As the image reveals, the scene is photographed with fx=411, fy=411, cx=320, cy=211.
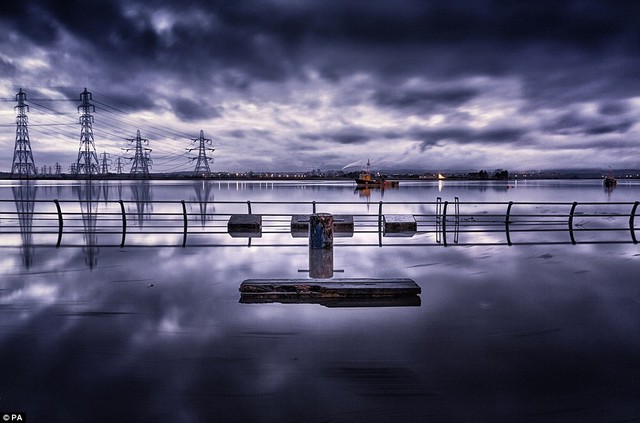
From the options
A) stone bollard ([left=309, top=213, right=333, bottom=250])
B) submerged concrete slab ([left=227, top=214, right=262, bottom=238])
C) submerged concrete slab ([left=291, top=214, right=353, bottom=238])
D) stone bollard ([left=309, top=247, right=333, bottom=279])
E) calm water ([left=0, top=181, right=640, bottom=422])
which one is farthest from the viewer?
submerged concrete slab ([left=227, top=214, right=262, bottom=238])

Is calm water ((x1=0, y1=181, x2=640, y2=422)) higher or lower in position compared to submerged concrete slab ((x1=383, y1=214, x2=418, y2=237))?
lower

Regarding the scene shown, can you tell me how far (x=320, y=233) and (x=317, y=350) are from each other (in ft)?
10.7

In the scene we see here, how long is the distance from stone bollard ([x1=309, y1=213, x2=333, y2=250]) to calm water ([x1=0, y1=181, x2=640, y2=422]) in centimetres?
147

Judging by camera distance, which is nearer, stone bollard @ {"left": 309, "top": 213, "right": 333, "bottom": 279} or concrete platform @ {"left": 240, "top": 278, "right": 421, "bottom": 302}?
concrete platform @ {"left": 240, "top": 278, "right": 421, "bottom": 302}

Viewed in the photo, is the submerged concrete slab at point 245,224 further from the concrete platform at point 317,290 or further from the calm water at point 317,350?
the concrete platform at point 317,290

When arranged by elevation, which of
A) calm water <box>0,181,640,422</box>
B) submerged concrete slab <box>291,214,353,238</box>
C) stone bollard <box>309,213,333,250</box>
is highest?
stone bollard <box>309,213,333,250</box>

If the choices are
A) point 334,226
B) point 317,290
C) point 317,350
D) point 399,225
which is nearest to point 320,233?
point 317,290

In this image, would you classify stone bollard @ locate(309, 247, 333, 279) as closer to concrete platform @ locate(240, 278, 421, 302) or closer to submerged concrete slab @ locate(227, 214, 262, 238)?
concrete platform @ locate(240, 278, 421, 302)

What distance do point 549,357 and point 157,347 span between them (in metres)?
5.07

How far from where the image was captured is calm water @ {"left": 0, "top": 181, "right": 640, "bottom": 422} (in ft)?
13.4

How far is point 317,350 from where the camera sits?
5414mm

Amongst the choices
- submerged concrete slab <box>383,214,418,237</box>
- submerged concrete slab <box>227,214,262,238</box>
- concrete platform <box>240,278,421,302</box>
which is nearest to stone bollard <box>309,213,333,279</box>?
concrete platform <box>240,278,421,302</box>

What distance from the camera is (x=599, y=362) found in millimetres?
4992

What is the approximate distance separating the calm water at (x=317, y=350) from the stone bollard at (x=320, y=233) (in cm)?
147
